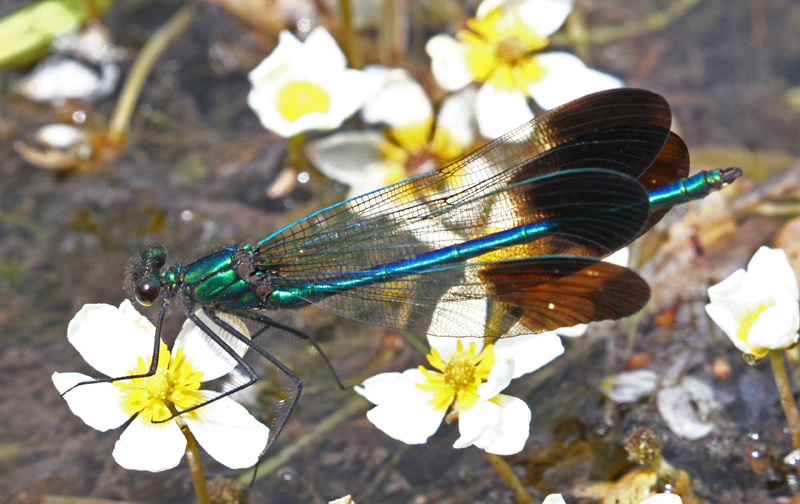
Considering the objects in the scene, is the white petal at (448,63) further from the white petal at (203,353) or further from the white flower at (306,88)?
the white petal at (203,353)

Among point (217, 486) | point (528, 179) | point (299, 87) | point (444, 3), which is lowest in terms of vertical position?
point (217, 486)

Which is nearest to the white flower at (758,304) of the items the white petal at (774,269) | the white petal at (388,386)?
the white petal at (774,269)

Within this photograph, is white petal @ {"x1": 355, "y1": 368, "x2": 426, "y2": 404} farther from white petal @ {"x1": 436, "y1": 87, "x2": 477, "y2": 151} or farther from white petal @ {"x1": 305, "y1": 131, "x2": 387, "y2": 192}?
white petal @ {"x1": 436, "y1": 87, "x2": 477, "y2": 151}

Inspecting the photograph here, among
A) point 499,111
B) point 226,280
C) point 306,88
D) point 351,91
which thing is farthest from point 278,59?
point 226,280

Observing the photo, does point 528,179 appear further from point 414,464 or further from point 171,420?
point 171,420

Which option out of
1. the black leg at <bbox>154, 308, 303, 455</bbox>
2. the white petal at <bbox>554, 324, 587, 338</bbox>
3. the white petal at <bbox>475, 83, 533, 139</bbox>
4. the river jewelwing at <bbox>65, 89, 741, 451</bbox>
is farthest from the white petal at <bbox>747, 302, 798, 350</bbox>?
the black leg at <bbox>154, 308, 303, 455</bbox>

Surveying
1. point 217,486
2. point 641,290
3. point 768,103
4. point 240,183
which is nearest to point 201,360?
point 217,486
